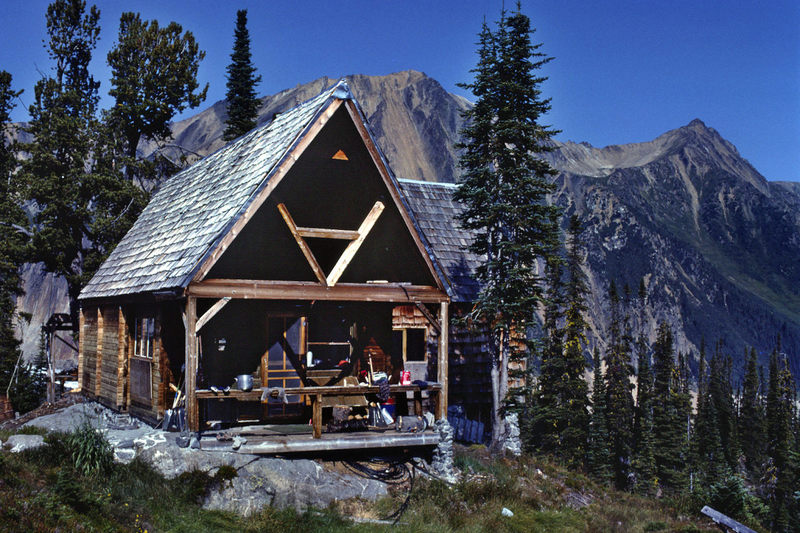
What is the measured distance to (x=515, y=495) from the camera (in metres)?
16.7

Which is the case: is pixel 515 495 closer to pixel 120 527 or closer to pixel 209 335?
pixel 209 335

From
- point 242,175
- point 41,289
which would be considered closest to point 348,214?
point 242,175

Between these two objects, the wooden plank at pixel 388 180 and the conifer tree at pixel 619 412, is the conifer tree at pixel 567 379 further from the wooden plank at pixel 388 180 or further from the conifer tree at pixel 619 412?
the wooden plank at pixel 388 180

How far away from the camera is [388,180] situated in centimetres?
1559

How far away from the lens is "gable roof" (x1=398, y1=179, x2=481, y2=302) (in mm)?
23359

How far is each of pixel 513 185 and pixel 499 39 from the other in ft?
16.5

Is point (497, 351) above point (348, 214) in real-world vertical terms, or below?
below

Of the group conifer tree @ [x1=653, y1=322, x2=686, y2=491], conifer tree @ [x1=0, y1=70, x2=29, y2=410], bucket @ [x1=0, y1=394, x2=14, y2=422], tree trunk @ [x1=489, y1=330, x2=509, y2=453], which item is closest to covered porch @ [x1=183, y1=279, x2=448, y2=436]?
tree trunk @ [x1=489, y1=330, x2=509, y2=453]

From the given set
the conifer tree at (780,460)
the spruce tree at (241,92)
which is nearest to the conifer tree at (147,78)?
the spruce tree at (241,92)

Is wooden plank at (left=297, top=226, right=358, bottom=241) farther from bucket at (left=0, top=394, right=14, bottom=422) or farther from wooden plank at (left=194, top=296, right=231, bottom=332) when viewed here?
bucket at (left=0, top=394, right=14, bottom=422)

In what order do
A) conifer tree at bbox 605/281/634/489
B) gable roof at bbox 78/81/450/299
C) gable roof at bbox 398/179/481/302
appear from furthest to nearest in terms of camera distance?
conifer tree at bbox 605/281/634/489
gable roof at bbox 398/179/481/302
gable roof at bbox 78/81/450/299

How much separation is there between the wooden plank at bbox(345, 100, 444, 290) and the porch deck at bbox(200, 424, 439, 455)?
3628 millimetres

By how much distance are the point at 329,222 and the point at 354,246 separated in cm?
230

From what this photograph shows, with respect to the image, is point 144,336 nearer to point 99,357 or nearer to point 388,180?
point 99,357
